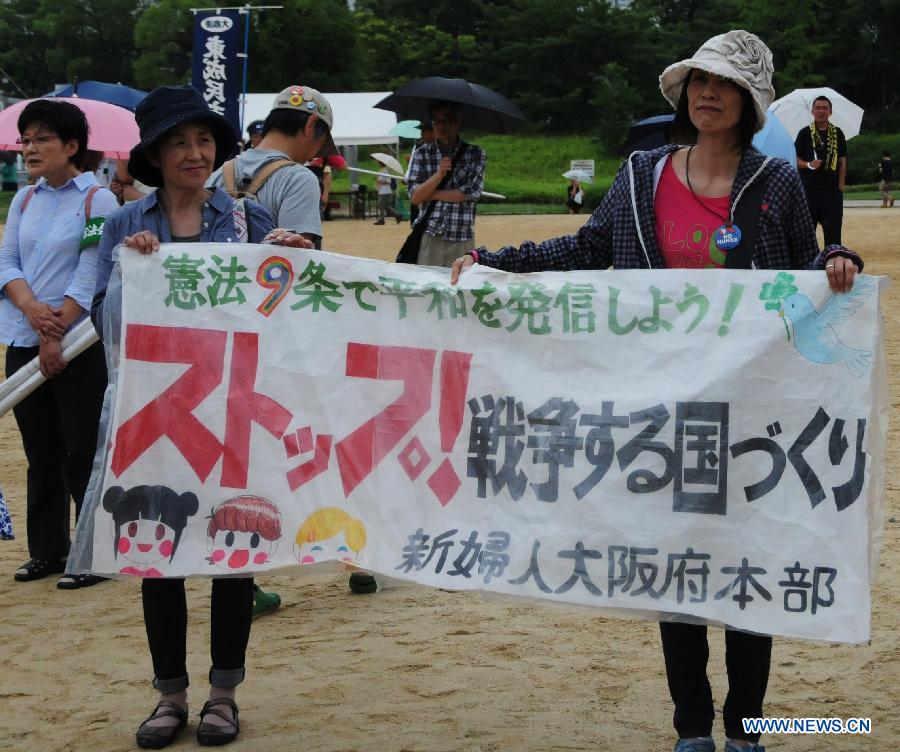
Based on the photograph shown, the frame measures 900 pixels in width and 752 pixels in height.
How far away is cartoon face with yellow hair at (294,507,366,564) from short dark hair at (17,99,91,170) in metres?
2.59

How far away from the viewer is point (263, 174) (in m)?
4.59

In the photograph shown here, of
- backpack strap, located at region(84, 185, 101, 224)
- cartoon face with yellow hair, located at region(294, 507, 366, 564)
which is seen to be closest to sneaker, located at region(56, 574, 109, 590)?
backpack strap, located at region(84, 185, 101, 224)

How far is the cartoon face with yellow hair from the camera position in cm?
362

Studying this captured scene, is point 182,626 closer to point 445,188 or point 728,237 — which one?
point 728,237

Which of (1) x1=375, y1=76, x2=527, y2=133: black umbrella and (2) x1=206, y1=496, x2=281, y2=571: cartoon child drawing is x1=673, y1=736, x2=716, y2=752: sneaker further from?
(1) x1=375, y1=76, x2=527, y2=133: black umbrella

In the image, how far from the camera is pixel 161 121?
3854 mm

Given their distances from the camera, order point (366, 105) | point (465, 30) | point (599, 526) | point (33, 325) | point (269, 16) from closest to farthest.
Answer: point (599, 526) < point (33, 325) < point (366, 105) < point (269, 16) < point (465, 30)

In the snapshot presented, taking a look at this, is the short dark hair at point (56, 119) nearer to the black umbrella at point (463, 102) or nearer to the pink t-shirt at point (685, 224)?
Answer: the black umbrella at point (463, 102)

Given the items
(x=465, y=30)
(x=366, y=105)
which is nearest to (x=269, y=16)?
(x=465, y=30)

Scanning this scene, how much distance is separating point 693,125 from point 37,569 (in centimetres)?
363

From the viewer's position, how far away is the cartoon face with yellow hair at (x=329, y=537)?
362cm

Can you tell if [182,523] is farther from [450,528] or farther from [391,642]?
[391,642]

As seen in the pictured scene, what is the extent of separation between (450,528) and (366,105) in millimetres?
35567

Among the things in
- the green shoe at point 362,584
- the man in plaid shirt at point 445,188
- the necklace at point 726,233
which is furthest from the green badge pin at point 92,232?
the necklace at point 726,233
